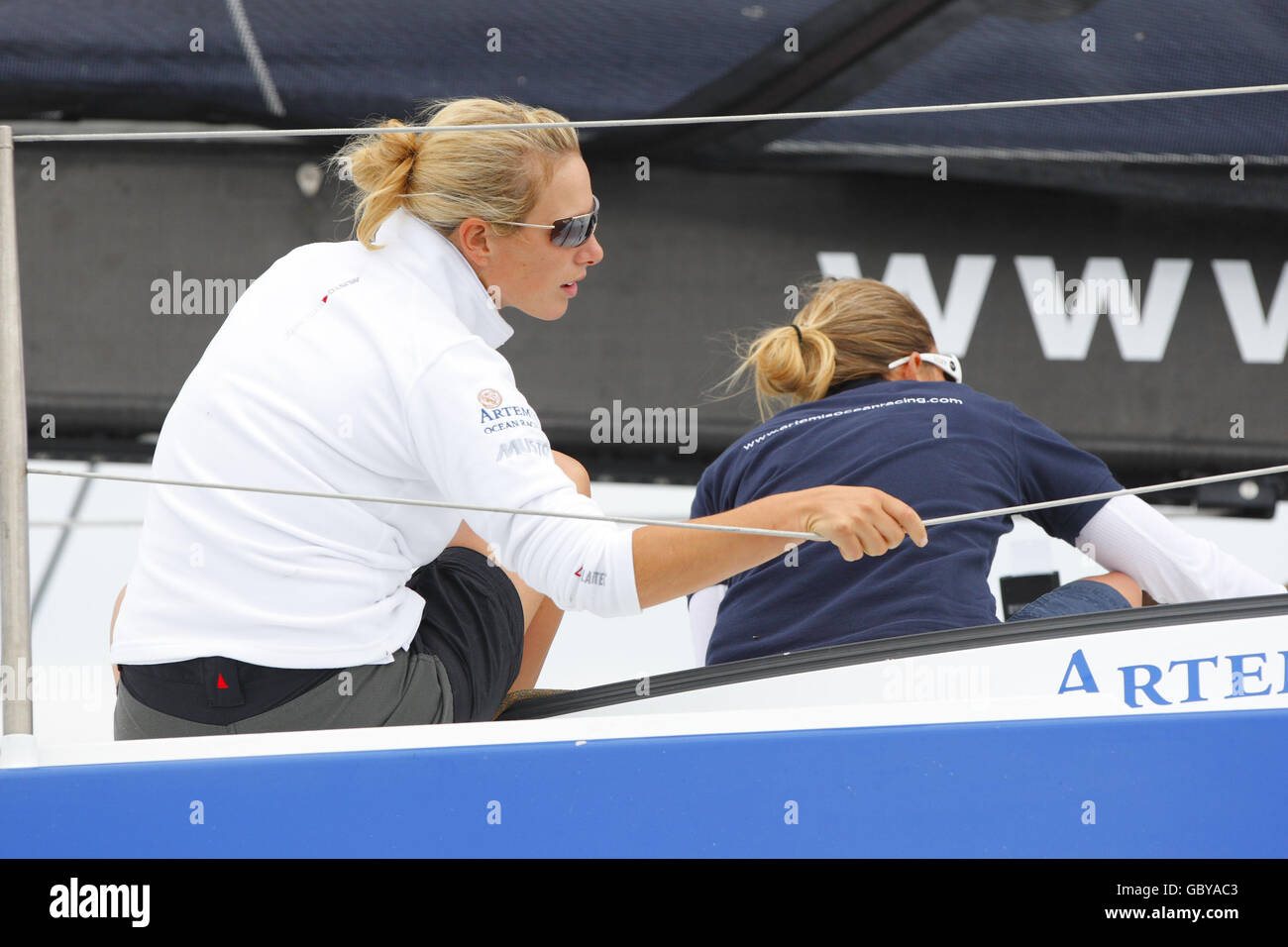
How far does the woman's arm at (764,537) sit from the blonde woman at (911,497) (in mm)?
305

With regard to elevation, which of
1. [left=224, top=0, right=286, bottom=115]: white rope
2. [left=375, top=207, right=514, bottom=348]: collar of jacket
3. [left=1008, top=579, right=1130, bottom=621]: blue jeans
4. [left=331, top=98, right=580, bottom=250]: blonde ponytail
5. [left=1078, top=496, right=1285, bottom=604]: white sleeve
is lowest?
[left=1008, top=579, right=1130, bottom=621]: blue jeans

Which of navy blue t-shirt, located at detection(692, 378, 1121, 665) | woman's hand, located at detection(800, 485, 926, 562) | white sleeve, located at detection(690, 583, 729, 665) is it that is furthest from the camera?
white sleeve, located at detection(690, 583, 729, 665)

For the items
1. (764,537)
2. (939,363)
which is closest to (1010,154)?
(939,363)

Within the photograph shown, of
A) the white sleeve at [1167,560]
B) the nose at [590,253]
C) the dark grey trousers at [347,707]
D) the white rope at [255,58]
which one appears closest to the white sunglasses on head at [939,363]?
the white sleeve at [1167,560]

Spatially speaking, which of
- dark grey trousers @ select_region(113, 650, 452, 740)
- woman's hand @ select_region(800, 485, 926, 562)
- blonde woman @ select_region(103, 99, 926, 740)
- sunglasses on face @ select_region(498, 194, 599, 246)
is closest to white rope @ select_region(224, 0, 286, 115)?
blonde woman @ select_region(103, 99, 926, 740)

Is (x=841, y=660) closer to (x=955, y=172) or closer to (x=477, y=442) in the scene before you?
(x=477, y=442)

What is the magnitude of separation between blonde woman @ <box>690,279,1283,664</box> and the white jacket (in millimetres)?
350

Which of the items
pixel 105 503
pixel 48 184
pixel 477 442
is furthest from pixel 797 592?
pixel 105 503

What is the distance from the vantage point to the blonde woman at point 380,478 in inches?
33.5

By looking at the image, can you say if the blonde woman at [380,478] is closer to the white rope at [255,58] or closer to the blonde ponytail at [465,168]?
the blonde ponytail at [465,168]

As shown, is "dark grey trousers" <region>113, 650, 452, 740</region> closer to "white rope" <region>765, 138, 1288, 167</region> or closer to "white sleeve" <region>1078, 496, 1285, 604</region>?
"white sleeve" <region>1078, 496, 1285, 604</region>

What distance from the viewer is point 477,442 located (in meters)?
0.85

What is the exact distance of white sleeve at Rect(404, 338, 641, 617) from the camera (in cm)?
85

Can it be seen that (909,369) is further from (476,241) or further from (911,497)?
(476,241)
